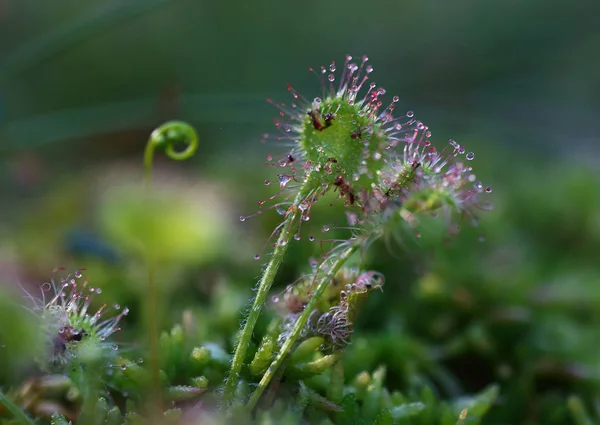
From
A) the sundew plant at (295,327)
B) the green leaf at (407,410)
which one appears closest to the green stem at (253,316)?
the sundew plant at (295,327)

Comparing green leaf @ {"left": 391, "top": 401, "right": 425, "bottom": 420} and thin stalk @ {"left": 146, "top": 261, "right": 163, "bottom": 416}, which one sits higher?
thin stalk @ {"left": 146, "top": 261, "right": 163, "bottom": 416}

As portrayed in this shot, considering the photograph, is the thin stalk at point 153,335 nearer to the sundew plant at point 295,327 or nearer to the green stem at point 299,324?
the sundew plant at point 295,327

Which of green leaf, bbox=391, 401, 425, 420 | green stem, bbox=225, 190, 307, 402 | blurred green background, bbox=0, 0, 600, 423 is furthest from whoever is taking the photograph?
blurred green background, bbox=0, 0, 600, 423

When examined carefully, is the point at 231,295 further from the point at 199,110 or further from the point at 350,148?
the point at 199,110

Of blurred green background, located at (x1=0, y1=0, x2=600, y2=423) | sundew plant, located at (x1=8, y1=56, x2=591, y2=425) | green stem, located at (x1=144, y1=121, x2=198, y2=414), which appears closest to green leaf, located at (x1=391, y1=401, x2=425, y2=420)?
sundew plant, located at (x1=8, y1=56, x2=591, y2=425)

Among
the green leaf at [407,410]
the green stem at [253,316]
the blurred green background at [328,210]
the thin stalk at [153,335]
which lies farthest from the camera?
the blurred green background at [328,210]

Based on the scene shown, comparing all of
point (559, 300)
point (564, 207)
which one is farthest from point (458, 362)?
point (564, 207)

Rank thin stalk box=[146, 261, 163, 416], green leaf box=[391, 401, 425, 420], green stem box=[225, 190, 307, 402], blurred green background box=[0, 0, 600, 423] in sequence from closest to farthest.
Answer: thin stalk box=[146, 261, 163, 416] < green stem box=[225, 190, 307, 402] < green leaf box=[391, 401, 425, 420] < blurred green background box=[0, 0, 600, 423]

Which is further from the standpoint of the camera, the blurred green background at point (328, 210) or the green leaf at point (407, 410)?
the blurred green background at point (328, 210)

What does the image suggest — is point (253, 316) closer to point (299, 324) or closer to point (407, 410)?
point (299, 324)

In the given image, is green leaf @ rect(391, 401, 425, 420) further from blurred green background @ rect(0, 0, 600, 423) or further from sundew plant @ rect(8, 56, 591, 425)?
blurred green background @ rect(0, 0, 600, 423)

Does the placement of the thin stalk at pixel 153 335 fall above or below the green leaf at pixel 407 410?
above
